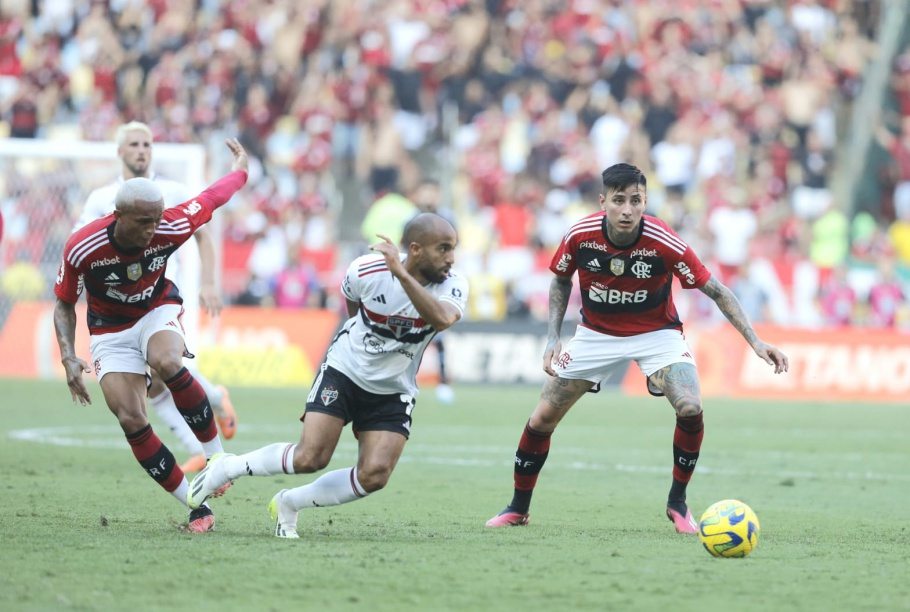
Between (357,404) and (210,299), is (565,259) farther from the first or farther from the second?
(210,299)

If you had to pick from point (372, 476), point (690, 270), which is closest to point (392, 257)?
point (372, 476)

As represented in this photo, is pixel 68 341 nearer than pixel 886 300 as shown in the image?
Yes

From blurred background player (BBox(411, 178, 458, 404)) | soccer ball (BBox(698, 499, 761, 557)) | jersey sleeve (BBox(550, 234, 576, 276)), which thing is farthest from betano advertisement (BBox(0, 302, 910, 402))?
soccer ball (BBox(698, 499, 761, 557))

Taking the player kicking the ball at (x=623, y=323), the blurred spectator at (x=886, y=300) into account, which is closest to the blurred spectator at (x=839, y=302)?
the blurred spectator at (x=886, y=300)

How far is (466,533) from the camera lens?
7.97 m

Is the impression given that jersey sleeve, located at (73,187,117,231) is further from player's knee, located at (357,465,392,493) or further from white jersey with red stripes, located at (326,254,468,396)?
player's knee, located at (357,465,392,493)

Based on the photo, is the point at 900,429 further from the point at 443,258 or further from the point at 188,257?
the point at 443,258

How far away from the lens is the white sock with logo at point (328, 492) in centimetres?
748

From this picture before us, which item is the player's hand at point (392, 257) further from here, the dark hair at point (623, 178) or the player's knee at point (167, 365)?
the player's knee at point (167, 365)

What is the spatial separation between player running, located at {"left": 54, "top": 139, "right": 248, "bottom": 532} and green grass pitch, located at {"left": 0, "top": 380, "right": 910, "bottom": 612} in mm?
520

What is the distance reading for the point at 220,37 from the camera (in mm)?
25562

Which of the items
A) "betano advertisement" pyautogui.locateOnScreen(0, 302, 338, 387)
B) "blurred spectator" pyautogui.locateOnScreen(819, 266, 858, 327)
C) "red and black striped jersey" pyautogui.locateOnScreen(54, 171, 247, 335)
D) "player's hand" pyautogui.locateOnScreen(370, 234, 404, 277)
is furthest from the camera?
"blurred spectator" pyautogui.locateOnScreen(819, 266, 858, 327)

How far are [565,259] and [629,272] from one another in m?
0.39

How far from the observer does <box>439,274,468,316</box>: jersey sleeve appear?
737cm
